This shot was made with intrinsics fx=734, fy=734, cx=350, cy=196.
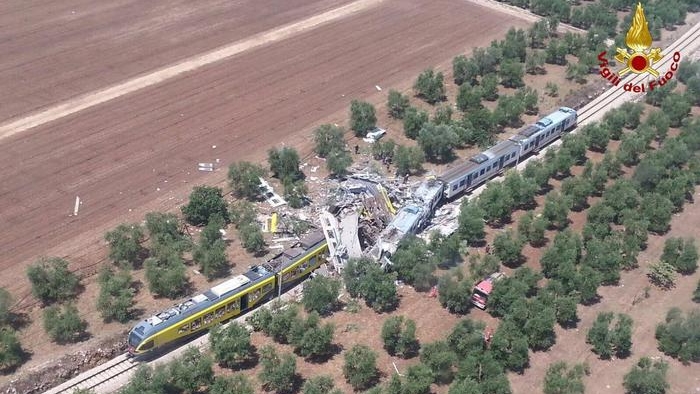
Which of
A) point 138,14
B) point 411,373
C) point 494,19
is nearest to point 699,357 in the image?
point 411,373

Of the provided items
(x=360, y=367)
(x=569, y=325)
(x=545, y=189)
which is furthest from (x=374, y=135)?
(x=360, y=367)

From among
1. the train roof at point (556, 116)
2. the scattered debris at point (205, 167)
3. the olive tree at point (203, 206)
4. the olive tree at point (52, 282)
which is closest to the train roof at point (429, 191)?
the olive tree at point (203, 206)

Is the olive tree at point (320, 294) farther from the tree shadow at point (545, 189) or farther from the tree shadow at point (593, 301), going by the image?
the tree shadow at point (545, 189)

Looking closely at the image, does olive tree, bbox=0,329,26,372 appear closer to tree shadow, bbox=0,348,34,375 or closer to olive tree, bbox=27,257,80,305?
tree shadow, bbox=0,348,34,375

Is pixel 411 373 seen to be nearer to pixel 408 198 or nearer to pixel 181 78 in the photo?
pixel 408 198

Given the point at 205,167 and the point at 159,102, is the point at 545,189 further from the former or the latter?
the point at 159,102

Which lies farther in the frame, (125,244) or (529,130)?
(529,130)

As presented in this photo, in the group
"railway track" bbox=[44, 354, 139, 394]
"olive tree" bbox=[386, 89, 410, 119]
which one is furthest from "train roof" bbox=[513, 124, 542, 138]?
"railway track" bbox=[44, 354, 139, 394]
